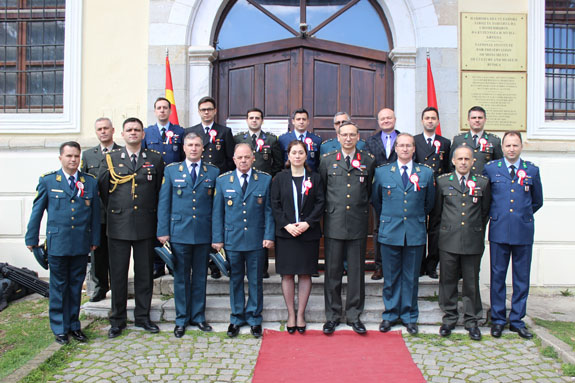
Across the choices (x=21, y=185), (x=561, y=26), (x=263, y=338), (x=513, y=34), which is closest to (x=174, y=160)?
(x=263, y=338)

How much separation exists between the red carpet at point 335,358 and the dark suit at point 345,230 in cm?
30

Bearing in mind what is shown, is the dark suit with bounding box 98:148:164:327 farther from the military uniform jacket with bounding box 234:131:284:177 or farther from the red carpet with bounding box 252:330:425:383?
the red carpet with bounding box 252:330:425:383

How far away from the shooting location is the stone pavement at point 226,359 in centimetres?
364

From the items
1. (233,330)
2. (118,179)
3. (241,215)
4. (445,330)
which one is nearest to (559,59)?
(445,330)

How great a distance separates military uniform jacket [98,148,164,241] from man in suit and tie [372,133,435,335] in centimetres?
218

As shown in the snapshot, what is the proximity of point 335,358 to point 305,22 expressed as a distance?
4672 millimetres

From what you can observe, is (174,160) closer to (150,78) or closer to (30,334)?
(150,78)

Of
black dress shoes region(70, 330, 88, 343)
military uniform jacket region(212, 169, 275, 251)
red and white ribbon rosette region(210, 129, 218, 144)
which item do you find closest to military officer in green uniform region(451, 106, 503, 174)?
military uniform jacket region(212, 169, 275, 251)

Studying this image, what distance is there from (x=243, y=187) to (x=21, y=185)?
12.6ft

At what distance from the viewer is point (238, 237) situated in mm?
4391

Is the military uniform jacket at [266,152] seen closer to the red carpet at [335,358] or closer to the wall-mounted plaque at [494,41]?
the red carpet at [335,358]

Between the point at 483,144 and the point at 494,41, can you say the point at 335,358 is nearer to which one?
the point at 483,144

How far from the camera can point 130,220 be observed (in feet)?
14.5

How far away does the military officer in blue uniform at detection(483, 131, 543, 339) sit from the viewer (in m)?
4.43
